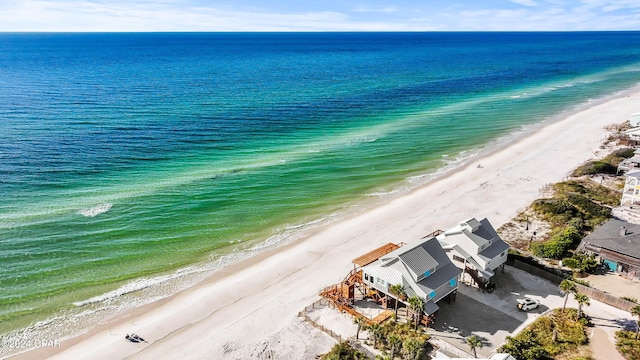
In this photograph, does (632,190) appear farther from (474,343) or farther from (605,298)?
(474,343)

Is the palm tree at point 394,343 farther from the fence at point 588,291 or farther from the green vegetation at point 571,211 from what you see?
the green vegetation at point 571,211

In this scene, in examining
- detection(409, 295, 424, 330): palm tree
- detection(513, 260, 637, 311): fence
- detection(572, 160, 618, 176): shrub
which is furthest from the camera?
detection(572, 160, 618, 176): shrub

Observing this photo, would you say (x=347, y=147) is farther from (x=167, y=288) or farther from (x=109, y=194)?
(x=167, y=288)

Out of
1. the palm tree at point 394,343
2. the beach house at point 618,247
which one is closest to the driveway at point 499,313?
the palm tree at point 394,343

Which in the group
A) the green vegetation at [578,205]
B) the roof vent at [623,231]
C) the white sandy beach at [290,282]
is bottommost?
the white sandy beach at [290,282]

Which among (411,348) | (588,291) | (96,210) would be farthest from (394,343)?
(96,210)

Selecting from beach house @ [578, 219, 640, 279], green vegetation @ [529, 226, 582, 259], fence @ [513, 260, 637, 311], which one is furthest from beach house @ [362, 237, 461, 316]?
beach house @ [578, 219, 640, 279]

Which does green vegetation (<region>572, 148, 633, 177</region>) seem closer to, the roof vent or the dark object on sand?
the roof vent
